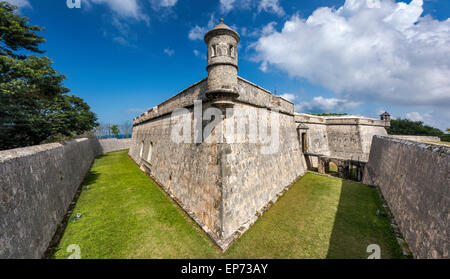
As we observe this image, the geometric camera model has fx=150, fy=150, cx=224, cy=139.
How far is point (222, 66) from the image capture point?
248 inches

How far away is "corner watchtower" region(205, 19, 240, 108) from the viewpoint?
629cm

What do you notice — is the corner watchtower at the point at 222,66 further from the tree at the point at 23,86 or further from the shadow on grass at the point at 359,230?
the tree at the point at 23,86

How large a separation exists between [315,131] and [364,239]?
17.8 metres

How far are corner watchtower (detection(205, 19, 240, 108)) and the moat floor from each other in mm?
5686

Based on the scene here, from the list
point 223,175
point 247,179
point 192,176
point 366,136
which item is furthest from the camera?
point 366,136

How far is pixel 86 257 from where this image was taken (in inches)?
202

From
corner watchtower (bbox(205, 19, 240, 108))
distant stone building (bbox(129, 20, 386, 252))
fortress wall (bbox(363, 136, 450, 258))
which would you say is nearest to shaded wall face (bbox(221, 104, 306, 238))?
distant stone building (bbox(129, 20, 386, 252))

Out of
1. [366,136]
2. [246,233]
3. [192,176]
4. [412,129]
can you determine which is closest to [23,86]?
[192,176]

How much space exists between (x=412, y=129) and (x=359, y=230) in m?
53.7

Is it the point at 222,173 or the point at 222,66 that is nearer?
the point at 222,173

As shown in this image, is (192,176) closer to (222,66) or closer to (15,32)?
(222,66)
